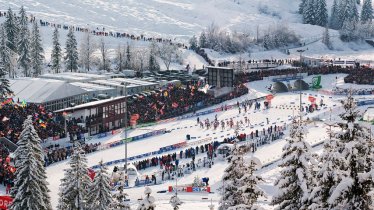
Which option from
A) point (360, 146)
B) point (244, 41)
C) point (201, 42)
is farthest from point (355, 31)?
point (360, 146)

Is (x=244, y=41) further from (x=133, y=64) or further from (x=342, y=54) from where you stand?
(x=133, y=64)

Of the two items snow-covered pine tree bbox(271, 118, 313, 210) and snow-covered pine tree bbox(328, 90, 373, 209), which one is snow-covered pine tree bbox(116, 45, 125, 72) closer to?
snow-covered pine tree bbox(271, 118, 313, 210)

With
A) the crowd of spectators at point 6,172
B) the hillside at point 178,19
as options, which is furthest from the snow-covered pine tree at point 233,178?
the hillside at point 178,19

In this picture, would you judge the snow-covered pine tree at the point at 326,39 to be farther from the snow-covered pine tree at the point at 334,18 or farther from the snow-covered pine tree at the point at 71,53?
the snow-covered pine tree at the point at 71,53

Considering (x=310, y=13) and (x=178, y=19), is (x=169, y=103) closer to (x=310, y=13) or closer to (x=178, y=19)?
(x=178, y=19)

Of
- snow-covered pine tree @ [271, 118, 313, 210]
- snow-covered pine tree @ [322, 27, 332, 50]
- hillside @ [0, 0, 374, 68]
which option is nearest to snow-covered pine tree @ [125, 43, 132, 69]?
hillside @ [0, 0, 374, 68]

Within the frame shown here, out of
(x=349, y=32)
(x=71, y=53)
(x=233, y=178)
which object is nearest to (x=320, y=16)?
(x=349, y=32)
